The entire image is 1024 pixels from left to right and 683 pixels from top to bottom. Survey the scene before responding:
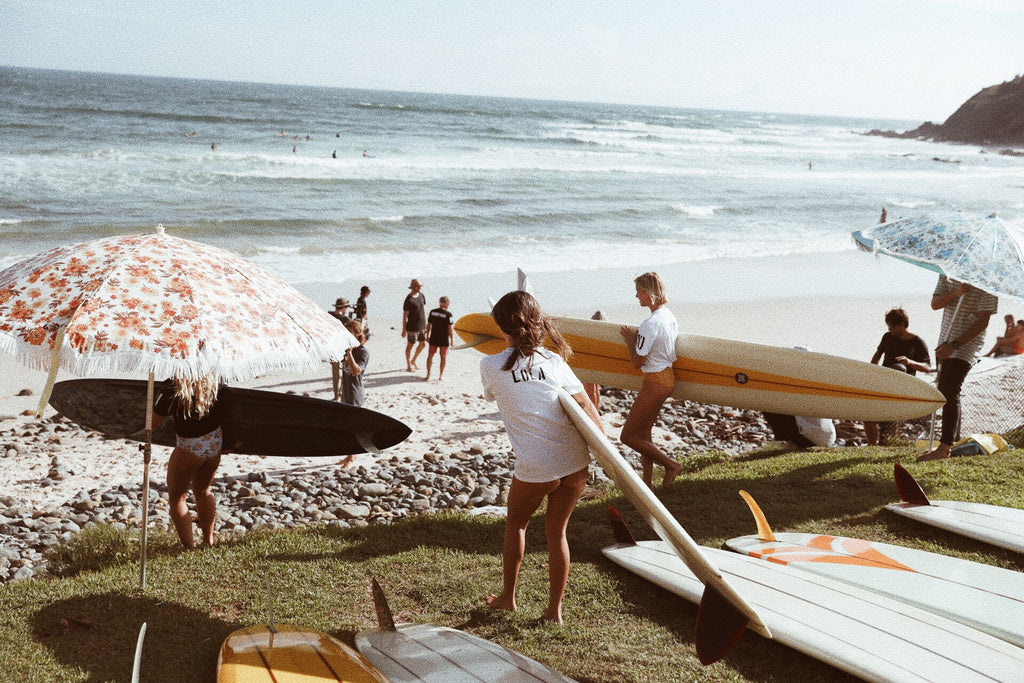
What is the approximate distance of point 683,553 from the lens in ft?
11.1

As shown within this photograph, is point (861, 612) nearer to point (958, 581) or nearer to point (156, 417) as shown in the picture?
point (958, 581)

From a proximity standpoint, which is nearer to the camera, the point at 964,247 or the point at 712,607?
the point at 712,607

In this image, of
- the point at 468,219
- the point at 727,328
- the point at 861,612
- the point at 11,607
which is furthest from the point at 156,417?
the point at 468,219

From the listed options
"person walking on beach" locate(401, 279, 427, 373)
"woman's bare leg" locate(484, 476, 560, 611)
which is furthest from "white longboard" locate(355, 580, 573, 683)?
"person walking on beach" locate(401, 279, 427, 373)

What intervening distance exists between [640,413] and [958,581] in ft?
7.89

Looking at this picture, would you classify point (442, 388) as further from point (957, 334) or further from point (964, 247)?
point (964, 247)

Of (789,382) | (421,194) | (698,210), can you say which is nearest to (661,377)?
(789,382)

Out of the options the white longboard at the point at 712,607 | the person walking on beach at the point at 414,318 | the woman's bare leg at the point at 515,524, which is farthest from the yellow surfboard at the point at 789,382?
the person walking on beach at the point at 414,318

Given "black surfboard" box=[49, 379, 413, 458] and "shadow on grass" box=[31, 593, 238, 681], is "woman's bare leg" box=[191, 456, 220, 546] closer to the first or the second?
"black surfboard" box=[49, 379, 413, 458]

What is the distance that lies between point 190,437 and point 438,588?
5.60 ft

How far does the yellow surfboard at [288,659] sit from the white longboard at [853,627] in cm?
179

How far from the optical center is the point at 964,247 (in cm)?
621

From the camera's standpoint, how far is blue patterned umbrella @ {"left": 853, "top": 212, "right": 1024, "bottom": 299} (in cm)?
605

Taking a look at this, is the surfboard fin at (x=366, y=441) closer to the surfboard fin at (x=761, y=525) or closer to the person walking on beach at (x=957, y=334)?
the surfboard fin at (x=761, y=525)
